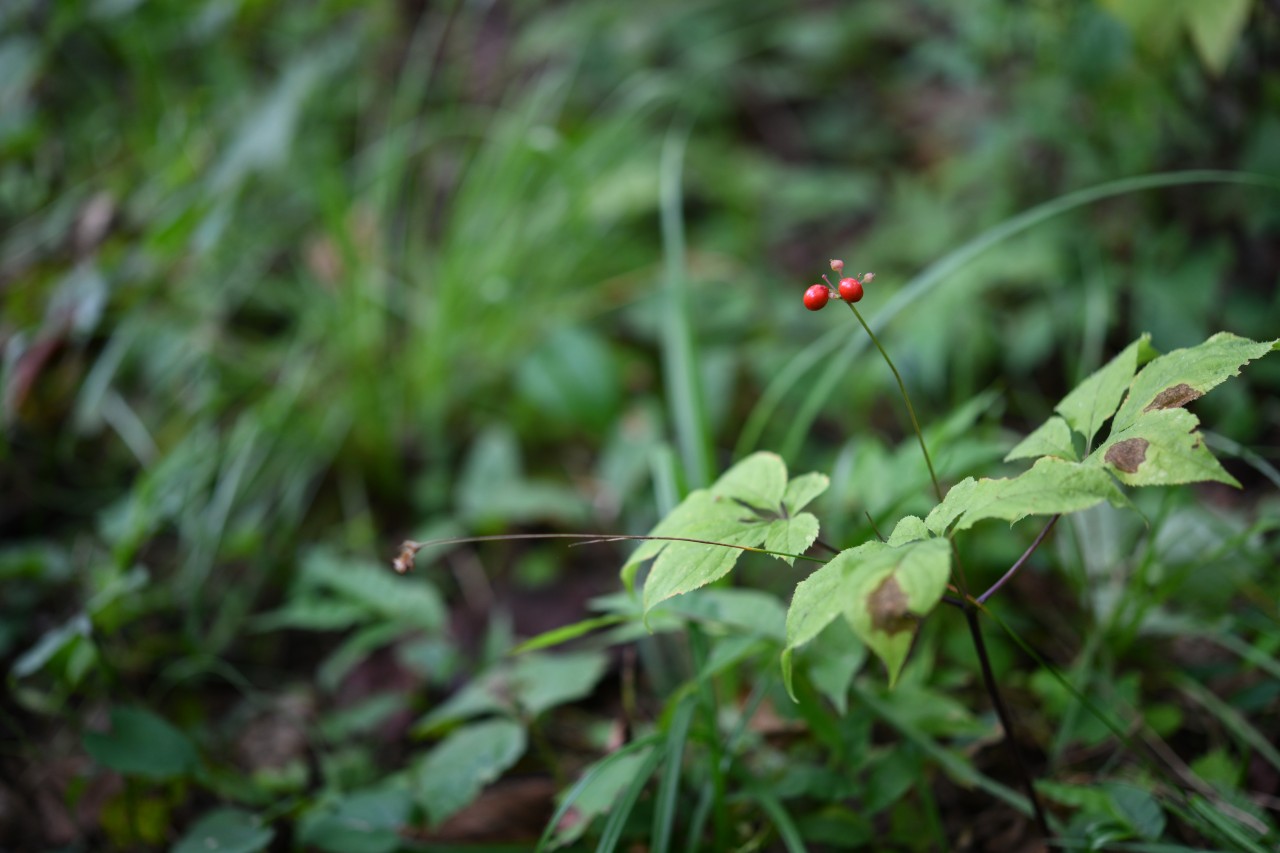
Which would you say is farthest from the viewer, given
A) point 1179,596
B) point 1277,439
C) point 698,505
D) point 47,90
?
point 47,90

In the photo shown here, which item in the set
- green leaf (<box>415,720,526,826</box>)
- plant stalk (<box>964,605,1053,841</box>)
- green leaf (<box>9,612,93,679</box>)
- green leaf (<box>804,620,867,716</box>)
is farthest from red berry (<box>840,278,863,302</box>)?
green leaf (<box>9,612,93,679</box>)

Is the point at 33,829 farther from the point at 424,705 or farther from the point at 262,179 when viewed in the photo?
the point at 262,179

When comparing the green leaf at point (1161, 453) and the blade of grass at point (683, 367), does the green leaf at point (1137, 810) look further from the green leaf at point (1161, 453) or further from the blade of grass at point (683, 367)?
the blade of grass at point (683, 367)

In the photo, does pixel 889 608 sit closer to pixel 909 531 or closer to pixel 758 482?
pixel 909 531

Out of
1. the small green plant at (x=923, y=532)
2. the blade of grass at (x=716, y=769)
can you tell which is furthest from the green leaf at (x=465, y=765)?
the blade of grass at (x=716, y=769)

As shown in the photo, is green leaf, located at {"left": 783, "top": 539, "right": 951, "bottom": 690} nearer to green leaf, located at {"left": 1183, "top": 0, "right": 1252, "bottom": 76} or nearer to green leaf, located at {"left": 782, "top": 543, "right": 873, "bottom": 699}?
green leaf, located at {"left": 782, "top": 543, "right": 873, "bottom": 699}

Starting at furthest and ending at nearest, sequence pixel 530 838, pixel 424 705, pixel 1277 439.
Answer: pixel 1277 439
pixel 424 705
pixel 530 838

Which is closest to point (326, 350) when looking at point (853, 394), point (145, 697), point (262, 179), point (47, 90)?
point (262, 179)
